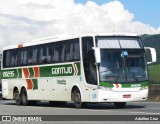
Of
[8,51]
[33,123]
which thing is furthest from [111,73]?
[8,51]

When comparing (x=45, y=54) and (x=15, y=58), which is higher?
(x=15, y=58)

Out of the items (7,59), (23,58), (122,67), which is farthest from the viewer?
(7,59)

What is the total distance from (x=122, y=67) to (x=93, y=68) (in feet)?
3.97

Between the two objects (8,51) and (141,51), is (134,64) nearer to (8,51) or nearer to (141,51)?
(141,51)

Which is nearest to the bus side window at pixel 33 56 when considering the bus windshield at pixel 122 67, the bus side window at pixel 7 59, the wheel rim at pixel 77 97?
the bus side window at pixel 7 59

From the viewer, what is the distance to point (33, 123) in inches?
631

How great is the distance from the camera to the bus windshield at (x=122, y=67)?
77.5 ft

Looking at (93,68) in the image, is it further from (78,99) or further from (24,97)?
(24,97)

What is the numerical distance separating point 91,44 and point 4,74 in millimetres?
11071

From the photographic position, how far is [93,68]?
24.0 metres

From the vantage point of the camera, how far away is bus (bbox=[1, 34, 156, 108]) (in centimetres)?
2362

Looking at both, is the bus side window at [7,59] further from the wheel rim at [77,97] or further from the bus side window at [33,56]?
the wheel rim at [77,97]

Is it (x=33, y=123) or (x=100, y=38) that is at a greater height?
(x=100, y=38)

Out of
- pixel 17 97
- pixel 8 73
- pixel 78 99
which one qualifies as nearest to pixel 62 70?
pixel 78 99
